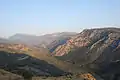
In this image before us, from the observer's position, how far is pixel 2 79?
113 m

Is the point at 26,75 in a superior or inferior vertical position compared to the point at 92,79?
superior

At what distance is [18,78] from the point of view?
11188 cm

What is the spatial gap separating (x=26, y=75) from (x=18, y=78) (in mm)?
6083

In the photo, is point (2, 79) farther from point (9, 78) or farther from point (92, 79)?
point (92, 79)

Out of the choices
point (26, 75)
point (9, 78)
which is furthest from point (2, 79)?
point (26, 75)

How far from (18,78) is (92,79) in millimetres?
91329

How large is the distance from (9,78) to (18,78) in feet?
21.6

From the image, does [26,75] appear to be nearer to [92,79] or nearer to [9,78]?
[9,78]

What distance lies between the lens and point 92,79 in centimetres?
18850

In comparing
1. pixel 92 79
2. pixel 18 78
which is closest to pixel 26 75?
pixel 18 78

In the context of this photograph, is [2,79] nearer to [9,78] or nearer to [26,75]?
[9,78]

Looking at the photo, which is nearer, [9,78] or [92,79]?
[9,78]

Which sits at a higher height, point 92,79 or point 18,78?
point 18,78

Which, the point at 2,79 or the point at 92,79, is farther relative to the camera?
the point at 92,79
